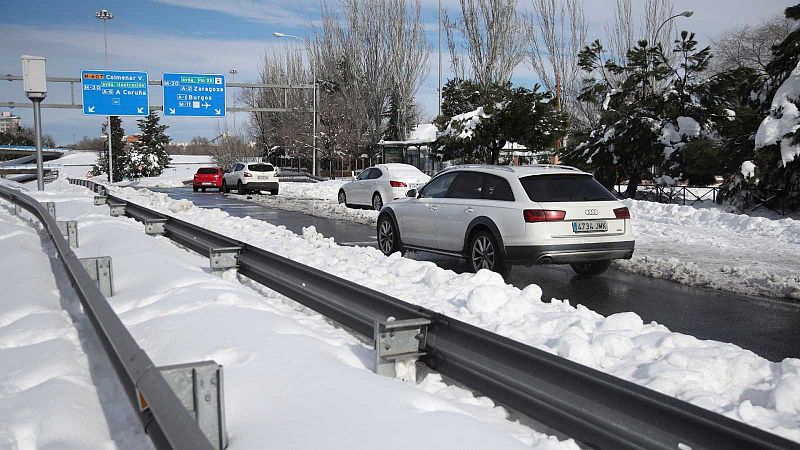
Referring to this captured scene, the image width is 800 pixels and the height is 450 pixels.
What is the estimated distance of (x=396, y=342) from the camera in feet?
14.6

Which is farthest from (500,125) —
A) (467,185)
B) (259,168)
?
(467,185)

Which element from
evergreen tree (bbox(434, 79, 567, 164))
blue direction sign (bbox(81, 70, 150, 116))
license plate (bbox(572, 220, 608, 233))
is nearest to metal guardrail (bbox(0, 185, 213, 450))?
license plate (bbox(572, 220, 608, 233))

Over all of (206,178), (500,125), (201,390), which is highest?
(500,125)

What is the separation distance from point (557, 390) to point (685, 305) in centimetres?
478

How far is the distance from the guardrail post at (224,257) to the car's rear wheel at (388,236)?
3842 millimetres

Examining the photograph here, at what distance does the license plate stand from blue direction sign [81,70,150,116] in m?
35.3

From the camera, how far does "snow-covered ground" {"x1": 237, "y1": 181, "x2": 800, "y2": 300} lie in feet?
29.3

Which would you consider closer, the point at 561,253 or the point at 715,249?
the point at 561,253

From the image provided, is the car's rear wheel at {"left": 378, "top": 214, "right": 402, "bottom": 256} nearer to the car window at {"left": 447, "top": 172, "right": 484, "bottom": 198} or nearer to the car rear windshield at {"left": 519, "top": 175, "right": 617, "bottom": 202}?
the car window at {"left": 447, "top": 172, "right": 484, "bottom": 198}

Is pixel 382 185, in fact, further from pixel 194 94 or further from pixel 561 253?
pixel 194 94

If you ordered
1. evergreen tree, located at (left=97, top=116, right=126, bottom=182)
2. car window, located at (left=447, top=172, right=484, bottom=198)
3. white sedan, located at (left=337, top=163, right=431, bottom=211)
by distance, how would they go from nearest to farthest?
car window, located at (left=447, top=172, right=484, bottom=198), white sedan, located at (left=337, top=163, right=431, bottom=211), evergreen tree, located at (left=97, top=116, right=126, bottom=182)

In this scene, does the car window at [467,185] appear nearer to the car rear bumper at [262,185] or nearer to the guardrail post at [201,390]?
the guardrail post at [201,390]

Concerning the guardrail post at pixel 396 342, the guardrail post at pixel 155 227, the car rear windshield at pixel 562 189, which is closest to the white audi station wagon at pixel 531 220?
the car rear windshield at pixel 562 189

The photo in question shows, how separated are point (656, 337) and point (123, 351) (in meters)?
3.47
